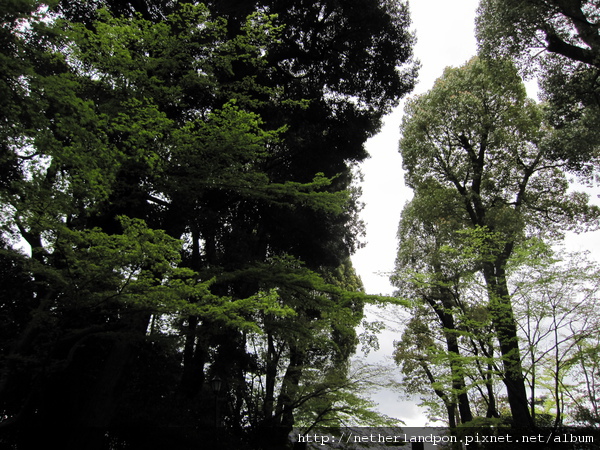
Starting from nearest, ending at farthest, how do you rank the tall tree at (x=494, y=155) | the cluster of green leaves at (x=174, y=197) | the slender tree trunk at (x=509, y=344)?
the cluster of green leaves at (x=174, y=197), the slender tree trunk at (x=509, y=344), the tall tree at (x=494, y=155)

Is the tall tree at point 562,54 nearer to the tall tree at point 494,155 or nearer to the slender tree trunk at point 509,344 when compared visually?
the tall tree at point 494,155

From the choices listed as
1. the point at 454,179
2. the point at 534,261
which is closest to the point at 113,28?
the point at 534,261

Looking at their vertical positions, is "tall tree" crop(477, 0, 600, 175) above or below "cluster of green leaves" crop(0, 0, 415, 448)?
above

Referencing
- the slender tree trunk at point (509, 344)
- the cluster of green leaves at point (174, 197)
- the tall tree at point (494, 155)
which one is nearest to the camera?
the cluster of green leaves at point (174, 197)

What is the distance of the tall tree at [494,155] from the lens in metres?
11.2

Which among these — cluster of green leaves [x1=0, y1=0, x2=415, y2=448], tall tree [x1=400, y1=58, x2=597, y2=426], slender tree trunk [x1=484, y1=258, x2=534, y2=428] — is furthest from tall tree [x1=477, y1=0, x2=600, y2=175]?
slender tree trunk [x1=484, y1=258, x2=534, y2=428]

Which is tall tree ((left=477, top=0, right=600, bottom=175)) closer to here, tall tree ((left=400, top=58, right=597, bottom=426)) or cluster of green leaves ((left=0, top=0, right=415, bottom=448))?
tall tree ((left=400, top=58, right=597, bottom=426))

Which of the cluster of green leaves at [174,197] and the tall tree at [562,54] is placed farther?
the tall tree at [562,54]

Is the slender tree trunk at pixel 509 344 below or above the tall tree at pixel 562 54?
below

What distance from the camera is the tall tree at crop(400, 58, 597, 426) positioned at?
1121 cm

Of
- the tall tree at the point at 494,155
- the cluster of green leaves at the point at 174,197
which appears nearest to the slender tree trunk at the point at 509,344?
the tall tree at the point at 494,155

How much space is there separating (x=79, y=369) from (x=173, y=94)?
5592 millimetres

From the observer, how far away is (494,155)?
466 inches

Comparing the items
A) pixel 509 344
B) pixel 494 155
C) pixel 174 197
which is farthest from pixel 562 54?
pixel 174 197
